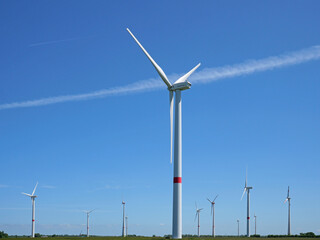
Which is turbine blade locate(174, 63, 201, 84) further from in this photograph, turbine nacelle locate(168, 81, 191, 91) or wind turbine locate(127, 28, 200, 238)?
turbine nacelle locate(168, 81, 191, 91)

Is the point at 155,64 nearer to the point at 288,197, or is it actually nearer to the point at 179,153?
the point at 179,153

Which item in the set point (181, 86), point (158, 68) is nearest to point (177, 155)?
point (181, 86)

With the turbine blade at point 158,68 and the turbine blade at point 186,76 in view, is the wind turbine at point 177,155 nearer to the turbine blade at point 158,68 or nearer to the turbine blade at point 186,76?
the turbine blade at point 158,68

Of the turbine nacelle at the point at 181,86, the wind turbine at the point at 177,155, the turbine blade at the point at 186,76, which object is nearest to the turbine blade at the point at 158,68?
the wind turbine at the point at 177,155

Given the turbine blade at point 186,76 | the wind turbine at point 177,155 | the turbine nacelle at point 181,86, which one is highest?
the turbine blade at point 186,76

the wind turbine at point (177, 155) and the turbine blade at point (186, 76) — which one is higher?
the turbine blade at point (186, 76)

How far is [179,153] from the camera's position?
216 ft

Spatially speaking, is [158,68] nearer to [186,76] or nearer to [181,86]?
[186,76]

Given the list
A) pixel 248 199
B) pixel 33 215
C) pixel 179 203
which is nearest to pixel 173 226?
pixel 179 203

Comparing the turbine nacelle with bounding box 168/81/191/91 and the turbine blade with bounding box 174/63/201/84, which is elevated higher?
the turbine blade with bounding box 174/63/201/84

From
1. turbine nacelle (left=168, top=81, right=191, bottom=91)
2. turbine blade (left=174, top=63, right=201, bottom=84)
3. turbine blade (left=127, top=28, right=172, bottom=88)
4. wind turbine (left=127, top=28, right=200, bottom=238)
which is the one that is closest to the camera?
wind turbine (left=127, top=28, right=200, bottom=238)

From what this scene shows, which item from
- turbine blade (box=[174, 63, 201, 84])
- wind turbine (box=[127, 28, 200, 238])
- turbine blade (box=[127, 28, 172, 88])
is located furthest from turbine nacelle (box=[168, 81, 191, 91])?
turbine blade (box=[174, 63, 201, 84])

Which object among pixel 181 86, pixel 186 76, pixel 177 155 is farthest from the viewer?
pixel 186 76

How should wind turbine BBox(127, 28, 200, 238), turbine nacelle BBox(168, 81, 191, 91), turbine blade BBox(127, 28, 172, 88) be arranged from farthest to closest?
turbine blade BBox(127, 28, 172, 88), turbine nacelle BBox(168, 81, 191, 91), wind turbine BBox(127, 28, 200, 238)
